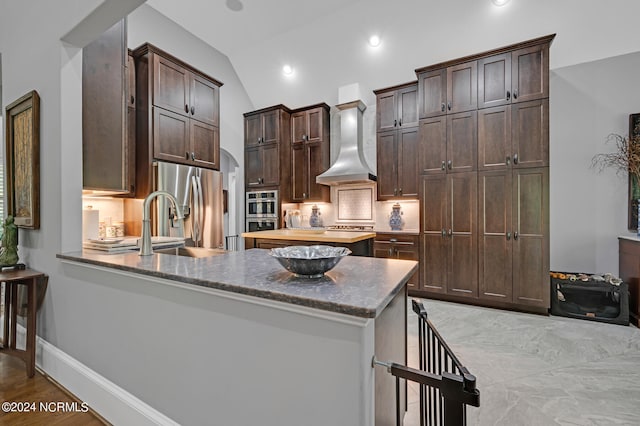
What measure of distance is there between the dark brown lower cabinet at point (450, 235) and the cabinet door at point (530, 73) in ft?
3.35

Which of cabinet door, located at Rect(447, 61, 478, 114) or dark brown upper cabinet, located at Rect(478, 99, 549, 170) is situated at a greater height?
cabinet door, located at Rect(447, 61, 478, 114)

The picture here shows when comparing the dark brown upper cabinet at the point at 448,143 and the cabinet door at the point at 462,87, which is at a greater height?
Answer: the cabinet door at the point at 462,87

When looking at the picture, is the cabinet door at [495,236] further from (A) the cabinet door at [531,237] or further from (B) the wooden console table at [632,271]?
(B) the wooden console table at [632,271]

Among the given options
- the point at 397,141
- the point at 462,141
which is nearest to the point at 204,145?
the point at 397,141

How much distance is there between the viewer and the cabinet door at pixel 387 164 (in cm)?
422

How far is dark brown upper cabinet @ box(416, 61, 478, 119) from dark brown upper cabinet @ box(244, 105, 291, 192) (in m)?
2.32

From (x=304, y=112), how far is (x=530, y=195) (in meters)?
3.55

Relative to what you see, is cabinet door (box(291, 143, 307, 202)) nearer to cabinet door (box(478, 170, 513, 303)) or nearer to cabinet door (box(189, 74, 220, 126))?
cabinet door (box(189, 74, 220, 126))

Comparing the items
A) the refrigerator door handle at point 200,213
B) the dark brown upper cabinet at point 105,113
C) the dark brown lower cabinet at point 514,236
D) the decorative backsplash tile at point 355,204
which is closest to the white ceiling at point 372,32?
the decorative backsplash tile at point 355,204

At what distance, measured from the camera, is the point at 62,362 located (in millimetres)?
1822

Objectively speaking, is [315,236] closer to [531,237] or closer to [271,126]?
[531,237]

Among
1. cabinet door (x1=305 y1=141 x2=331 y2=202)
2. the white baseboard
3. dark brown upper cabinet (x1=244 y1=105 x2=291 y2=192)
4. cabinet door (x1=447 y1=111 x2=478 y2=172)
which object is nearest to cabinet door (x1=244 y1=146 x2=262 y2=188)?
dark brown upper cabinet (x1=244 y1=105 x2=291 y2=192)

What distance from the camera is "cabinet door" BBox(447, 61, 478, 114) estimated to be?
3.45m

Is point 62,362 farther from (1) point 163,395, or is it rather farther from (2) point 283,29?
(2) point 283,29
